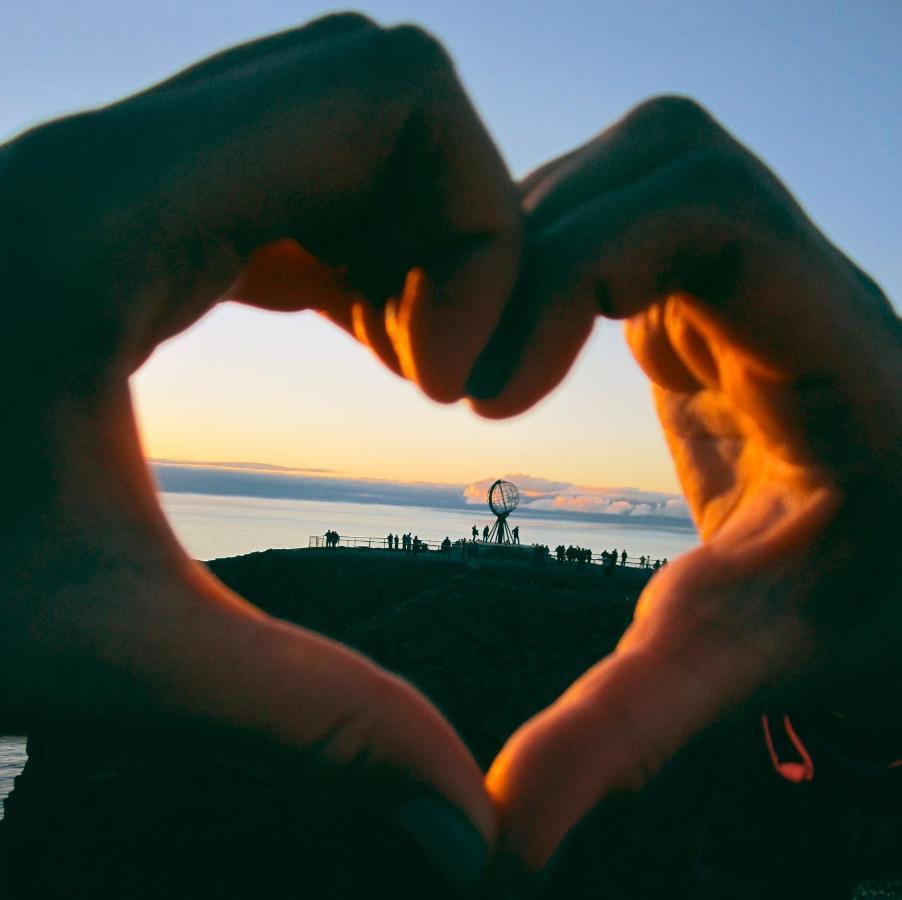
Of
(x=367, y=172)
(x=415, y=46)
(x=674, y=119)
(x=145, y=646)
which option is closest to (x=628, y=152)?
(x=674, y=119)

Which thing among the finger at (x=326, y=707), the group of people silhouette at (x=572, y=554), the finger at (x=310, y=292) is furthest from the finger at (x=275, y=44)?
the group of people silhouette at (x=572, y=554)

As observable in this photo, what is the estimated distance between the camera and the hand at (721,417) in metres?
2.29

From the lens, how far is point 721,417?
3.01 metres

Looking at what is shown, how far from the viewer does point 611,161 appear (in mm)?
2498

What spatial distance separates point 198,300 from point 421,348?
0.53m

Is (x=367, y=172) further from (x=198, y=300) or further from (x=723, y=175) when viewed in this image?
(x=723, y=175)

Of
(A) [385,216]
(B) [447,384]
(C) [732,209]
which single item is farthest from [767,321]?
(A) [385,216]

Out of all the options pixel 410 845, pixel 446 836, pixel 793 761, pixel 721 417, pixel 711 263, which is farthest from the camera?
pixel 410 845

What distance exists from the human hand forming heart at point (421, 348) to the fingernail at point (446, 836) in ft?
0.05

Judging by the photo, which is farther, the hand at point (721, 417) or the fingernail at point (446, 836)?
the hand at point (721, 417)

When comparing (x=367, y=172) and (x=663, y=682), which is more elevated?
(x=367, y=172)

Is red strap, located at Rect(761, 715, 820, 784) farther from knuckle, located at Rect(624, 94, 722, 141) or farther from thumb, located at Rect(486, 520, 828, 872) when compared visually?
knuckle, located at Rect(624, 94, 722, 141)

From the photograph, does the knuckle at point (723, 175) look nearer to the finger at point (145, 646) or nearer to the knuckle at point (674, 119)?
the knuckle at point (674, 119)

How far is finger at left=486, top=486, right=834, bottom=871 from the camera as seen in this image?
2.33 m
